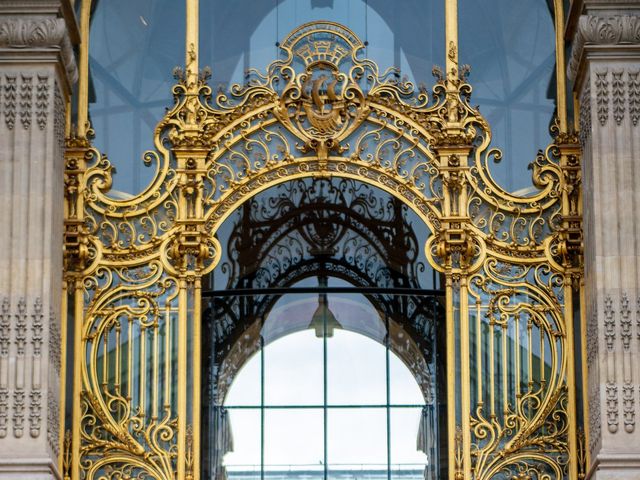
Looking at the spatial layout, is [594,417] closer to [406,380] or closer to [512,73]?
[406,380]

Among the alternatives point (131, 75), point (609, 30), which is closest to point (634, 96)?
point (609, 30)

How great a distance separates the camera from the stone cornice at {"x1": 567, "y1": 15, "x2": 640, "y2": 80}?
62.6 ft

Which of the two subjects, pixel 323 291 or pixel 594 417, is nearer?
pixel 594 417

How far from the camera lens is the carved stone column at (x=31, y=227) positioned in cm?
1814

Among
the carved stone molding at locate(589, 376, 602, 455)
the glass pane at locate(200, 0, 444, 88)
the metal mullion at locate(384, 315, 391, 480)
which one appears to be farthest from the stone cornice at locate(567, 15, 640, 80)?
the metal mullion at locate(384, 315, 391, 480)

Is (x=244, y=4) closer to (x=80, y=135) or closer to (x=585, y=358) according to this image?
(x=80, y=135)

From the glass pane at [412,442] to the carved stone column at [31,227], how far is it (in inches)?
131

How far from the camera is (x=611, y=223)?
1866 cm

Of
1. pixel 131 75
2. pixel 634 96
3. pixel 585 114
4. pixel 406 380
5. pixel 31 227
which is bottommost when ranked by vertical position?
pixel 406 380

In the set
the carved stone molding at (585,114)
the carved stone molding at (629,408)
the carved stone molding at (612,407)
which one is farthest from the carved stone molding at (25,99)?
the carved stone molding at (629,408)

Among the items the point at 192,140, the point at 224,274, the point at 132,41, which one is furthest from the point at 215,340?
the point at 132,41

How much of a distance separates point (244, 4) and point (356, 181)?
7.45 feet

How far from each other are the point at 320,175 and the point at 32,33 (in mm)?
3264

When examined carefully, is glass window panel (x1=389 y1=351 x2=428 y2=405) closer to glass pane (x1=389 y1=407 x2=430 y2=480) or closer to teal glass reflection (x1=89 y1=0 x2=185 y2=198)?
glass pane (x1=389 y1=407 x2=430 y2=480)
